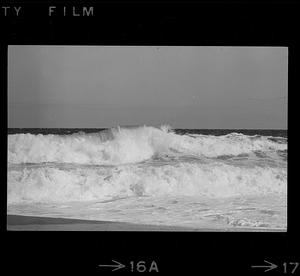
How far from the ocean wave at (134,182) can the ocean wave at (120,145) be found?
0.08 metres

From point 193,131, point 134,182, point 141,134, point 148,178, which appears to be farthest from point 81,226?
point 193,131

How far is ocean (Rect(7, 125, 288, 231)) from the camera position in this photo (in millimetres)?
5336

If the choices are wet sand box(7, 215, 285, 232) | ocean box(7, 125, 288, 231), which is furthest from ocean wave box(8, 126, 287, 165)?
wet sand box(7, 215, 285, 232)

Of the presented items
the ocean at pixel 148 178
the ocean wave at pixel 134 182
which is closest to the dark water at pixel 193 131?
the ocean at pixel 148 178

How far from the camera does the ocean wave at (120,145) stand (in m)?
5.38

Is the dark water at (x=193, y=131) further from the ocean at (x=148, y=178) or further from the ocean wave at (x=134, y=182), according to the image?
the ocean wave at (x=134, y=182)

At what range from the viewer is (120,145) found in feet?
17.7

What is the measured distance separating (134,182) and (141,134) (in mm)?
368

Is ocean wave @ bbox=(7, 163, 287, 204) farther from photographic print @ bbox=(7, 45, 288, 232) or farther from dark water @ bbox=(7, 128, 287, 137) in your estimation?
dark water @ bbox=(7, 128, 287, 137)

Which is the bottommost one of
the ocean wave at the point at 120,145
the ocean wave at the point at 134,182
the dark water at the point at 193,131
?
the ocean wave at the point at 134,182
